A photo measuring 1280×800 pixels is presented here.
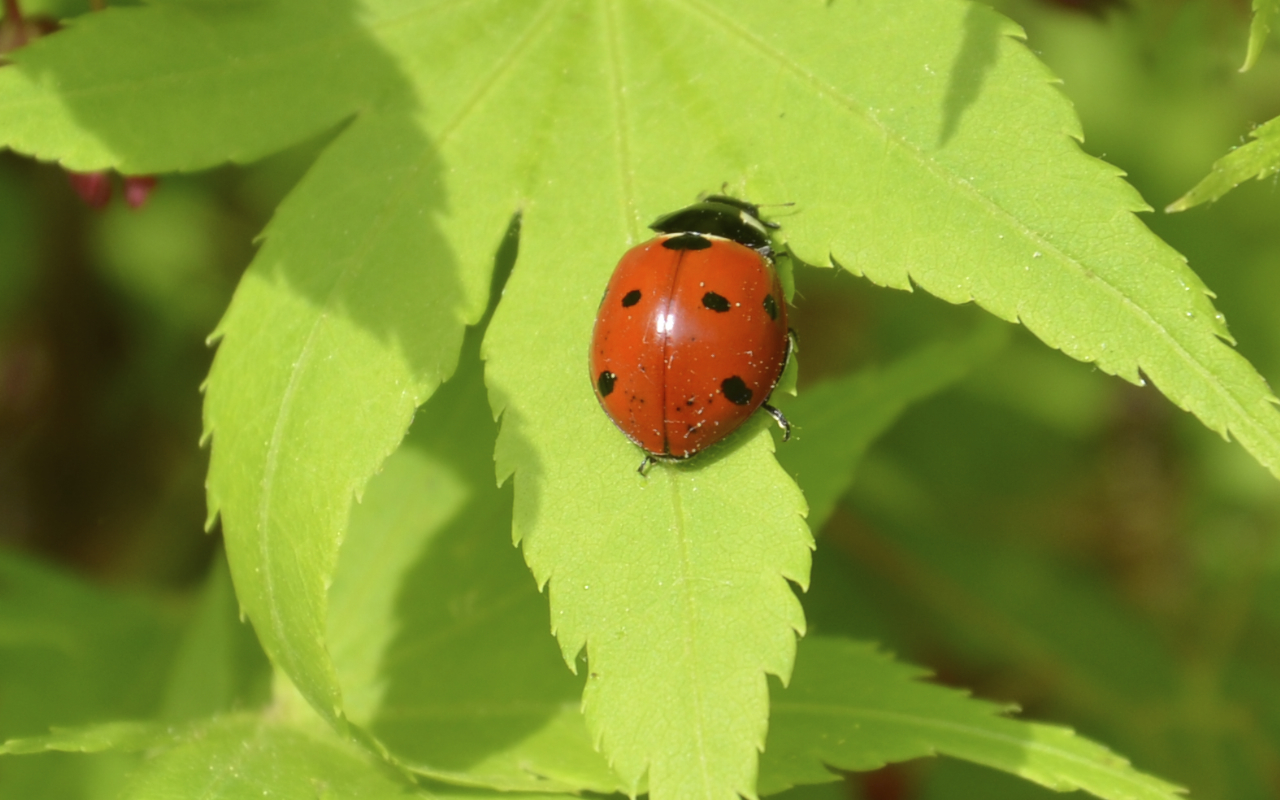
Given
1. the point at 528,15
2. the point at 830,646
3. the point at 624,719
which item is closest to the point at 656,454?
the point at 624,719

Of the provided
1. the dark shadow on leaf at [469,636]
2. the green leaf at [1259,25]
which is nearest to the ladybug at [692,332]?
the dark shadow on leaf at [469,636]

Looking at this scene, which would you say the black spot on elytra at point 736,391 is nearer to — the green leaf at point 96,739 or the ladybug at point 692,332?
the ladybug at point 692,332

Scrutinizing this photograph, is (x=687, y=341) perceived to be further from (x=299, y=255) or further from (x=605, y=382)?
(x=299, y=255)

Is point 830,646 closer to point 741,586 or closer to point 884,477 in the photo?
point 741,586

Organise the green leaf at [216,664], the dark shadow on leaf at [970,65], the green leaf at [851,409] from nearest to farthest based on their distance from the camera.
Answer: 1. the dark shadow on leaf at [970,65]
2. the green leaf at [851,409]
3. the green leaf at [216,664]

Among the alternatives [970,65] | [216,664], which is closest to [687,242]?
[970,65]
